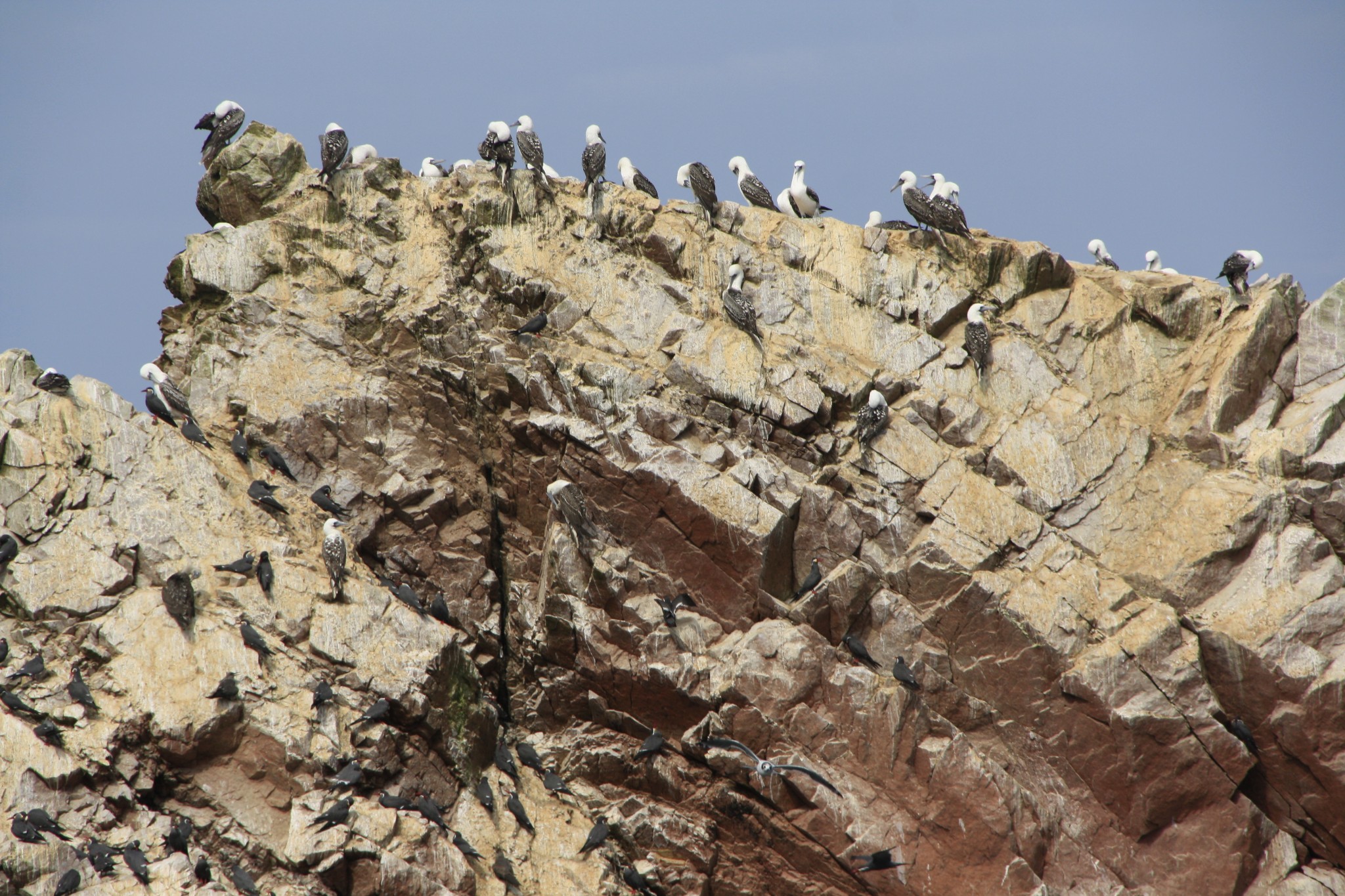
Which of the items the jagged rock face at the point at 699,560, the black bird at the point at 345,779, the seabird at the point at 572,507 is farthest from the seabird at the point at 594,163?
the black bird at the point at 345,779

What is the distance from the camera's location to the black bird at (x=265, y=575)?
18562 millimetres

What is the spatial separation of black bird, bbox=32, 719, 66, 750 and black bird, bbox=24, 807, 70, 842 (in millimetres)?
907

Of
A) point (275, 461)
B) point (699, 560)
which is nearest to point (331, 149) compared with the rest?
point (275, 461)

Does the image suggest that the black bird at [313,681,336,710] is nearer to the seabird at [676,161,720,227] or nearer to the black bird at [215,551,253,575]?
the black bird at [215,551,253,575]

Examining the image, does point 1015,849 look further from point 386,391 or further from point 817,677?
point 386,391

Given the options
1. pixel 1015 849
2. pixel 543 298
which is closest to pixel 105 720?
pixel 543 298

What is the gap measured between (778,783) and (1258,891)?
7.29 meters

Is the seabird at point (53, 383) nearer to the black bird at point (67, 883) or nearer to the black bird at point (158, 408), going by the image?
the black bird at point (158, 408)

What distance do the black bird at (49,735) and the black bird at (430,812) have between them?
16.0 ft

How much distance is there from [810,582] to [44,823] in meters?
11.4

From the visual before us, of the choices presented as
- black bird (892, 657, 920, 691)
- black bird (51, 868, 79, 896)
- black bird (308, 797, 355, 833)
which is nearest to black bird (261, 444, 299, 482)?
black bird (308, 797, 355, 833)

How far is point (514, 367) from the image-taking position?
70.3ft

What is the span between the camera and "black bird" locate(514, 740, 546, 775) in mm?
19594

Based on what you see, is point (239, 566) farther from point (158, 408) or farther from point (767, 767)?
point (767, 767)
